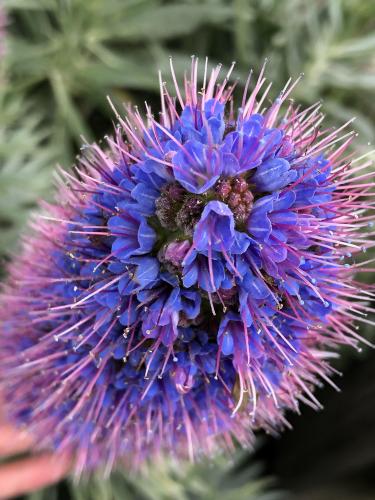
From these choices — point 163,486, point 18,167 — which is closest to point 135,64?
point 18,167

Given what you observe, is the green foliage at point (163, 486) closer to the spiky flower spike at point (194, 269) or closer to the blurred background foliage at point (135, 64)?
the blurred background foliage at point (135, 64)

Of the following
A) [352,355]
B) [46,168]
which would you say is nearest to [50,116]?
[46,168]

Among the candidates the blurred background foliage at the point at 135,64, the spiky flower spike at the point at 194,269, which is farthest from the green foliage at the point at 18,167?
the spiky flower spike at the point at 194,269

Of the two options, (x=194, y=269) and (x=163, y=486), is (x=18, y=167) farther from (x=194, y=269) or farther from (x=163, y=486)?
(x=194, y=269)

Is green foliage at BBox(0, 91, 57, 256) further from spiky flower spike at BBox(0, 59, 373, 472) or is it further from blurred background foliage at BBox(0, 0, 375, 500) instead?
spiky flower spike at BBox(0, 59, 373, 472)

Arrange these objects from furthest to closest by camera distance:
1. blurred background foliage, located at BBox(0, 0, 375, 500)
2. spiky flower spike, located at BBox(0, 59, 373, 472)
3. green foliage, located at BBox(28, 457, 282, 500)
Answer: blurred background foliage, located at BBox(0, 0, 375, 500)
green foliage, located at BBox(28, 457, 282, 500)
spiky flower spike, located at BBox(0, 59, 373, 472)

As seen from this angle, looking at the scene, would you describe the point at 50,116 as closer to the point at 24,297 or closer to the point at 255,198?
the point at 24,297

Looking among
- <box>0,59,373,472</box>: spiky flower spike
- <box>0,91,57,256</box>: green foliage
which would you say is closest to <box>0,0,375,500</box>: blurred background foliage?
<box>0,91,57,256</box>: green foliage
